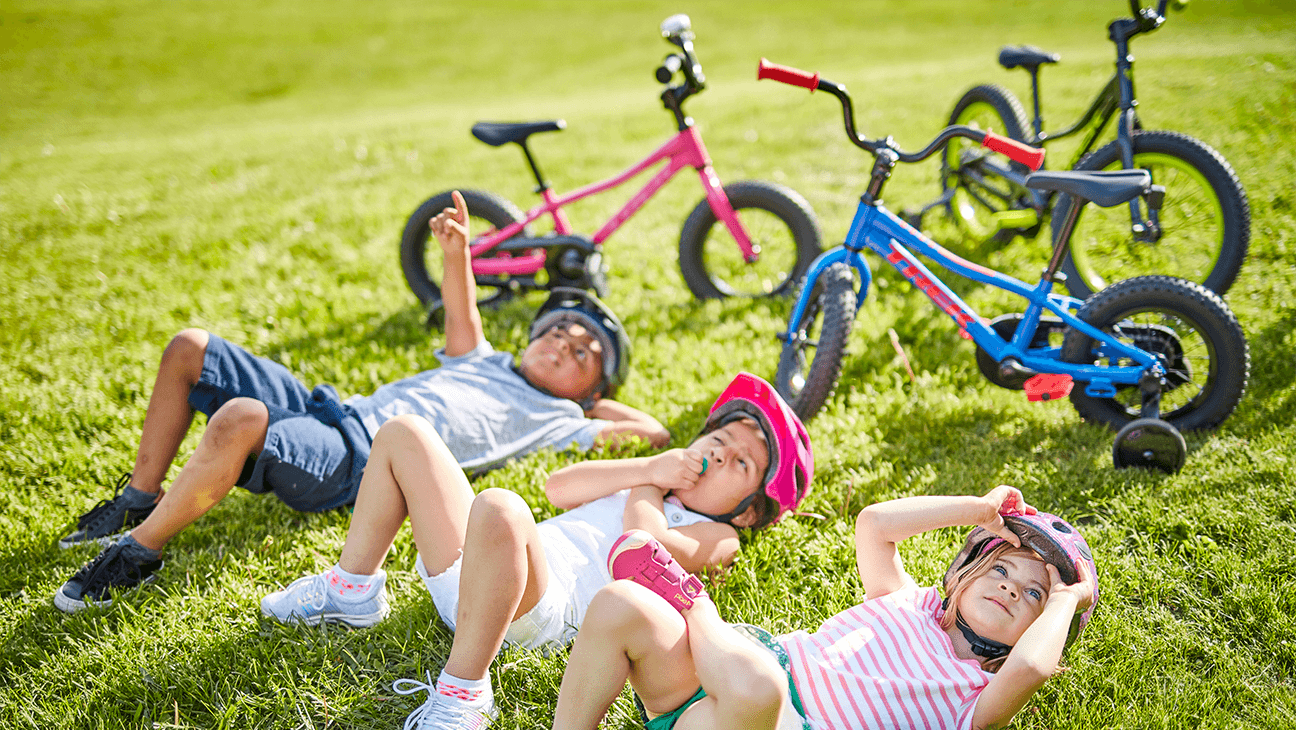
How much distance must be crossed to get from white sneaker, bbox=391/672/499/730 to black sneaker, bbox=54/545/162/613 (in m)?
1.28

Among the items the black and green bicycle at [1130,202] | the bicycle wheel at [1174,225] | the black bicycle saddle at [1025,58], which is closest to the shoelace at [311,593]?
the black and green bicycle at [1130,202]

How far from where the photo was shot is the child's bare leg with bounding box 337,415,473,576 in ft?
8.38

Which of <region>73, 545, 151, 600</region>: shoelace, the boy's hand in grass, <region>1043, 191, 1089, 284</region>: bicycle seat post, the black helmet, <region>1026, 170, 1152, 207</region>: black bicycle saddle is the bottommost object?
<region>73, 545, 151, 600</region>: shoelace

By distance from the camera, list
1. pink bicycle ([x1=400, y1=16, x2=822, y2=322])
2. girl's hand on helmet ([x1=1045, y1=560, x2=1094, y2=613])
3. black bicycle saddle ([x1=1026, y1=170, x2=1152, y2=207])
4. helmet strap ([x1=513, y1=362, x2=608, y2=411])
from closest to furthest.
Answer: girl's hand on helmet ([x1=1045, y1=560, x2=1094, y2=613]), black bicycle saddle ([x1=1026, y1=170, x2=1152, y2=207]), helmet strap ([x1=513, y1=362, x2=608, y2=411]), pink bicycle ([x1=400, y1=16, x2=822, y2=322])

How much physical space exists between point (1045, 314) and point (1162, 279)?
0.57 metres

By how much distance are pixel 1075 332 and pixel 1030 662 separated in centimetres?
195

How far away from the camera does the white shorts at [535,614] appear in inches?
96.8

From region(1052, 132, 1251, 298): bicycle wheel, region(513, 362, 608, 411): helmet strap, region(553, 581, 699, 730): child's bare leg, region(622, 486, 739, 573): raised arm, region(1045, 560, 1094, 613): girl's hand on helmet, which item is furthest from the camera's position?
region(1052, 132, 1251, 298): bicycle wheel

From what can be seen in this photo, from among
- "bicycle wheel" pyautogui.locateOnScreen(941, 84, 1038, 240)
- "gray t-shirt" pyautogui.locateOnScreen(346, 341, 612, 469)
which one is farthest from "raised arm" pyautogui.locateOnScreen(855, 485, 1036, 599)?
"bicycle wheel" pyautogui.locateOnScreen(941, 84, 1038, 240)

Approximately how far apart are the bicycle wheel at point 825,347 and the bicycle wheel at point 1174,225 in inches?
45.9

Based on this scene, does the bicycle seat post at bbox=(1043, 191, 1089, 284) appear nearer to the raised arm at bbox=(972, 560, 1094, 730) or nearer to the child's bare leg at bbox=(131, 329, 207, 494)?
the raised arm at bbox=(972, 560, 1094, 730)

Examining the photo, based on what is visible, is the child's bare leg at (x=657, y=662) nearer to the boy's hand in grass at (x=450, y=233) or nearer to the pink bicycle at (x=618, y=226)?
the boy's hand in grass at (x=450, y=233)

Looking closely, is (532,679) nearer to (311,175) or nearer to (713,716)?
(713,716)

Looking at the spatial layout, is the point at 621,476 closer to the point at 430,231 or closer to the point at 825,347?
the point at 825,347
